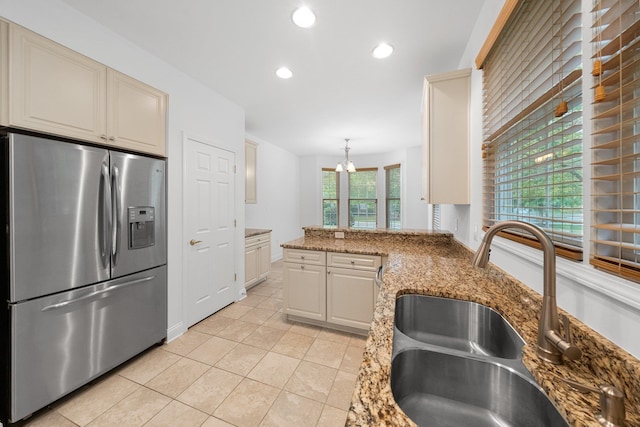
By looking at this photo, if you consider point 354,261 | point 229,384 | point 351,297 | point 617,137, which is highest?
point 617,137

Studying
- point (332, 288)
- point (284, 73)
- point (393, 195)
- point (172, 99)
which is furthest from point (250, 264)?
point (393, 195)

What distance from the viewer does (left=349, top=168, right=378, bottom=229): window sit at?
6.57 meters

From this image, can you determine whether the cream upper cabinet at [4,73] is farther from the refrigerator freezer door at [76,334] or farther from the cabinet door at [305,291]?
the cabinet door at [305,291]

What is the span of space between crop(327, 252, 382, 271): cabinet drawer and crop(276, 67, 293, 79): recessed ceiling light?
6.18ft

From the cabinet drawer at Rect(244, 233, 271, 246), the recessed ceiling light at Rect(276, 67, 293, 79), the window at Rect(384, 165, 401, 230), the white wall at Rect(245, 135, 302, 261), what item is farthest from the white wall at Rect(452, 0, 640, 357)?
the window at Rect(384, 165, 401, 230)

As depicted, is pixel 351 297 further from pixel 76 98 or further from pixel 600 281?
pixel 76 98

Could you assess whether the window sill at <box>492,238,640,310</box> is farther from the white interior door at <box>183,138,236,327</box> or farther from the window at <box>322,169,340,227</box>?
the window at <box>322,169,340,227</box>

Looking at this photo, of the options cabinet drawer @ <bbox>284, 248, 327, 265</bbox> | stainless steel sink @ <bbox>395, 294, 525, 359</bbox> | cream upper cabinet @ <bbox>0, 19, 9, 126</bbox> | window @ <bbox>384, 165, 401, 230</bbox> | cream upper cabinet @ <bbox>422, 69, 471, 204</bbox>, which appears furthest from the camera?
window @ <bbox>384, 165, 401, 230</bbox>

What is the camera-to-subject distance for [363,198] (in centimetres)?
663

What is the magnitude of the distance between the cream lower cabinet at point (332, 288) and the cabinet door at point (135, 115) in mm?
1667

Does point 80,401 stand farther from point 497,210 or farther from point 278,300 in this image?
point 497,210

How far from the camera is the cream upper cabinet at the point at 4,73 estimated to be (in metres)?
1.38

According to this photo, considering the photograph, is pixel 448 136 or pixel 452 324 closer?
pixel 452 324

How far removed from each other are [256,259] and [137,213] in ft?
6.81
